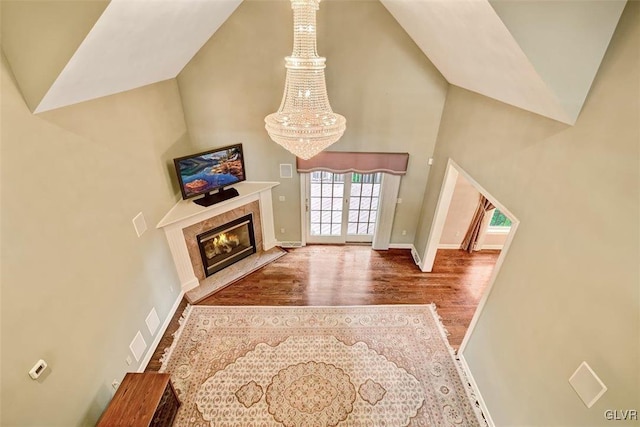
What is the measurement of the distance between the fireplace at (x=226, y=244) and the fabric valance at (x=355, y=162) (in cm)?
152

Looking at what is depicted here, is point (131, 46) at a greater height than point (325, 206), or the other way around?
point (131, 46)

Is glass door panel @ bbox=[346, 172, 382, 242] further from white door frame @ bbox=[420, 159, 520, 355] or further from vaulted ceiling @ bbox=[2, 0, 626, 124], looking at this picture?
vaulted ceiling @ bbox=[2, 0, 626, 124]

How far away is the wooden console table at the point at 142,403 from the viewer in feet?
8.99

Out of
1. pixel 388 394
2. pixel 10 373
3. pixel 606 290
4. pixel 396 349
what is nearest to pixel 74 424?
pixel 10 373

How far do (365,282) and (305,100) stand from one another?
3.61 m

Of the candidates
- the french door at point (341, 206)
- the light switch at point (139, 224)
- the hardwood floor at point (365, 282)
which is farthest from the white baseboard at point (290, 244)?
the light switch at point (139, 224)

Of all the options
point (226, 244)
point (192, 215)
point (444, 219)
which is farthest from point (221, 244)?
point (444, 219)

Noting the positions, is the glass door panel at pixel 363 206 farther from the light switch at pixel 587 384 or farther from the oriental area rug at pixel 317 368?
the light switch at pixel 587 384

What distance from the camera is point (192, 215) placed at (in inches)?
173

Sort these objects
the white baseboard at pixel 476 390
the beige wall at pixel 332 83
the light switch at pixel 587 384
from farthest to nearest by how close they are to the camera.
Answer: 1. the beige wall at pixel 332 83
2. the white baseboard at pixel 476 390
3. the light switch at pixel 587 384

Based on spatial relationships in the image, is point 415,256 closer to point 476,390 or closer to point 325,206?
point 325,206

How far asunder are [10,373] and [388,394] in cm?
354

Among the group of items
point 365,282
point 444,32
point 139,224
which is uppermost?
point 444,32

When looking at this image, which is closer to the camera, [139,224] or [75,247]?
[75,247]
